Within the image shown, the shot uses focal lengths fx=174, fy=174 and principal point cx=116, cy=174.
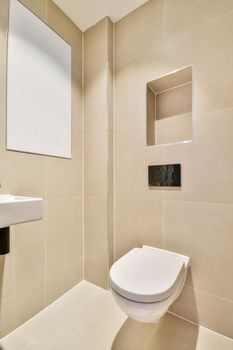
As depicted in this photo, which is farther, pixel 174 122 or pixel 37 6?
pixel 174 122

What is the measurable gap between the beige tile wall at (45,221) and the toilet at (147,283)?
593mm

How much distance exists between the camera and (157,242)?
127 cm

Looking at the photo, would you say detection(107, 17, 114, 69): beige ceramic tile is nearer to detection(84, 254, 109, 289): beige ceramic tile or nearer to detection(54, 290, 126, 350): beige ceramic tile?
detection(84, 254, 109, 289): beige ceramic tile

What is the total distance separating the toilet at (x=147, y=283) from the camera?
2.52 feet

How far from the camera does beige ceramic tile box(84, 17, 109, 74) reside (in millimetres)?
1451

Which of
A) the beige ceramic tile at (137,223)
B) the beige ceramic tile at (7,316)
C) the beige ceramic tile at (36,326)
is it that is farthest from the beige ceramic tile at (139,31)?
the beige ceramic tile at (36,326)

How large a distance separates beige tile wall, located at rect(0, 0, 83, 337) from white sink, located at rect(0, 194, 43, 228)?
1.03 feet

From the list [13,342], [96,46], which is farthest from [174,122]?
[13,342]

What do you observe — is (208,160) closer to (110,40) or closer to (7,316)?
(110,40)

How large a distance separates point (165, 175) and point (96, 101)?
863 millimetres

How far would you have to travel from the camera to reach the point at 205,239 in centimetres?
109

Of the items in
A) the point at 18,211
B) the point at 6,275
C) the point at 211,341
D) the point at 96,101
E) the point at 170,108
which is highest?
the point at 96,101

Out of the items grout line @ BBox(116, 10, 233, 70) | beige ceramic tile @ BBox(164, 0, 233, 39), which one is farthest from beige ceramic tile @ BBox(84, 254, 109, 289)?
beige ceramic tile @ BBox(164, 0, 233, 39)

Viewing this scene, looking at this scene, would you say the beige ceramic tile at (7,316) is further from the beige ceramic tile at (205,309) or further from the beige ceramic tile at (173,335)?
the beige ceramic tile at (205,309)
